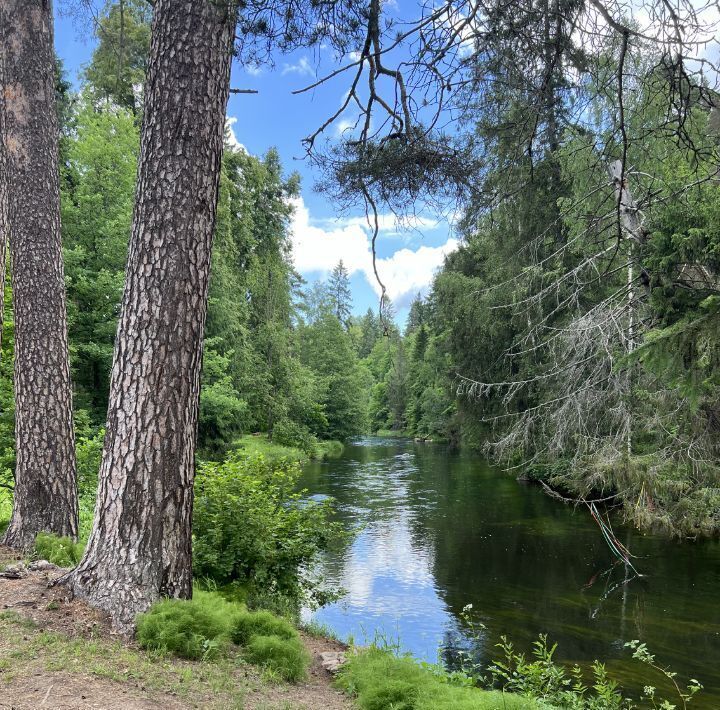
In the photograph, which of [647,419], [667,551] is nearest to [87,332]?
[647,419]

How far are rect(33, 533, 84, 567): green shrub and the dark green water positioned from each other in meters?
3.01

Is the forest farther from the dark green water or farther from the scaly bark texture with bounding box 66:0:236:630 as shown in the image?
the dark green water

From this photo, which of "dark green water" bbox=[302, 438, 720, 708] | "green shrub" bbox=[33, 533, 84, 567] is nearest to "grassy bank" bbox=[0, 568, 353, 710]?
"green shrub" bbox=[33, 533, 84, 567]

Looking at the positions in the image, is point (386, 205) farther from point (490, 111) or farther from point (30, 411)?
point (30, 411)

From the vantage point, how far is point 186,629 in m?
3.24

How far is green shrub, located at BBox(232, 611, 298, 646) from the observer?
3.63 metres

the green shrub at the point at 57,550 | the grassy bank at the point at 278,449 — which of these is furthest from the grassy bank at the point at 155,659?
the grassy bank at the point at 278,449

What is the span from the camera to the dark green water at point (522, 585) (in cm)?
639

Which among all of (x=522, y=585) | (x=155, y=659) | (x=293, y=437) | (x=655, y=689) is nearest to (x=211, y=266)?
(x=155, y=659)

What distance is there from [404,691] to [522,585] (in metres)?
5.73

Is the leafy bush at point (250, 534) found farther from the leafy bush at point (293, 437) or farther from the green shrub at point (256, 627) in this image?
the leafy bush at point (293, 437)

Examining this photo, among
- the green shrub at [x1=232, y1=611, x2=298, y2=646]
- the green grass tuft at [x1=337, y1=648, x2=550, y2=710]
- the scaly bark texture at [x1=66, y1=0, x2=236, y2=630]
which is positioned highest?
the scaly bark texture at [x1=66, y1=0, x2=236, y2=630]

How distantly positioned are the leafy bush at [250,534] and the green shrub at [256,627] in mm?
1578

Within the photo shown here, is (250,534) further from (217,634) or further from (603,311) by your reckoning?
(603,311)
